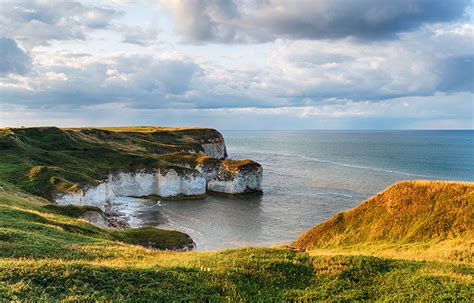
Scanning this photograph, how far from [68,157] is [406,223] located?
6144 cm

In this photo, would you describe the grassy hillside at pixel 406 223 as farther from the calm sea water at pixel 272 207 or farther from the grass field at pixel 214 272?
the calm sea water at pixel 272 207

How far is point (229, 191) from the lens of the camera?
256 ft

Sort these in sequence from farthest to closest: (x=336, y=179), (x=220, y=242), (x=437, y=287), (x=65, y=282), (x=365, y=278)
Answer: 1. (x=336, y=179)
2. (x=220, y=242)
3. (x=365, y=278)
4. (x=437, y=287)
5. (x=65, y=282)

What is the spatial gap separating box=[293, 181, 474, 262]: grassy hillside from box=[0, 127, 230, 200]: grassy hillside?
36.4 m

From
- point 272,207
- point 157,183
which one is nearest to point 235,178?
point 272,207

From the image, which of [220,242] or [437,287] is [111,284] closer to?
[437,287]

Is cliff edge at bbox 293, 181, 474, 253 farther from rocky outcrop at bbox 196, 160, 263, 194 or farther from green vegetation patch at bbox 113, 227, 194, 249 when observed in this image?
rocky outcrop at bbox 196, 160, 263, 194

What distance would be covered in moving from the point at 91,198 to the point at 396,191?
4244 cm

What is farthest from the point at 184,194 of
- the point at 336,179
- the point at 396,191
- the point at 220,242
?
the point at 396,191

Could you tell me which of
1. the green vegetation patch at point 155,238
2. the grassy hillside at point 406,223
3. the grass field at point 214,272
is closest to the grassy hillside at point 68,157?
the green vegetation patch at point 155,238

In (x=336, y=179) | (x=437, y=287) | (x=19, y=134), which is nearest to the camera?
(x=437, y=287)

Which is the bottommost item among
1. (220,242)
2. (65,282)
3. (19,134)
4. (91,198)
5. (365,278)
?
(220,242)

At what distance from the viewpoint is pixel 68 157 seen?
228ft

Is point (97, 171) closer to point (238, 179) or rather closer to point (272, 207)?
point (238, 179)
